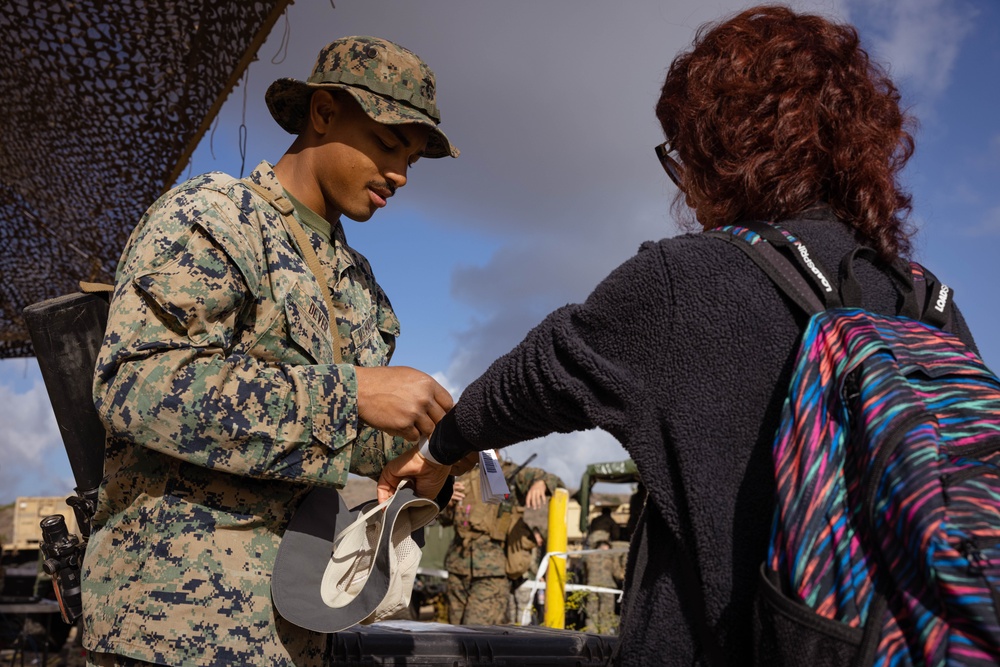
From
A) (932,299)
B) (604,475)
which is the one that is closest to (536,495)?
(604,475)

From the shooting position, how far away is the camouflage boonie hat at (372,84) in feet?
8.11

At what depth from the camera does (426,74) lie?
8.72 feet

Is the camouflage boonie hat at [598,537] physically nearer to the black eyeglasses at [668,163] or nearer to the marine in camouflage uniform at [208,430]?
the marine in camouflage uniform at [208,430]

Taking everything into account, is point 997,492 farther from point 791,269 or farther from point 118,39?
point 118,39

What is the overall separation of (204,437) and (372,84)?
1.14 metres

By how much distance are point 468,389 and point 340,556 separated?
64cm

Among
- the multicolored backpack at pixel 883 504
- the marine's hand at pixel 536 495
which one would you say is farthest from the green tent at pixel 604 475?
the multicolored backpack at pixel 883 504

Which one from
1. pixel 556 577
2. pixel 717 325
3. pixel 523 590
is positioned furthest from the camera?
pixel 523 590

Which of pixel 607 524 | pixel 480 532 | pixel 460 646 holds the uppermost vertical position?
pixel 607 524

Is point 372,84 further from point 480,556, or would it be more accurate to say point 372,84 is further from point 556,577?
point 480,556

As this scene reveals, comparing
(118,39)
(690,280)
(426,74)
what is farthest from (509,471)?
(690,280)

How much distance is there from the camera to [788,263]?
1446 millimetres

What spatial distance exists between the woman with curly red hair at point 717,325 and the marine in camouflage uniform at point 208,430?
1.43 feet

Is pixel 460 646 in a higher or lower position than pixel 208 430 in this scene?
lower
